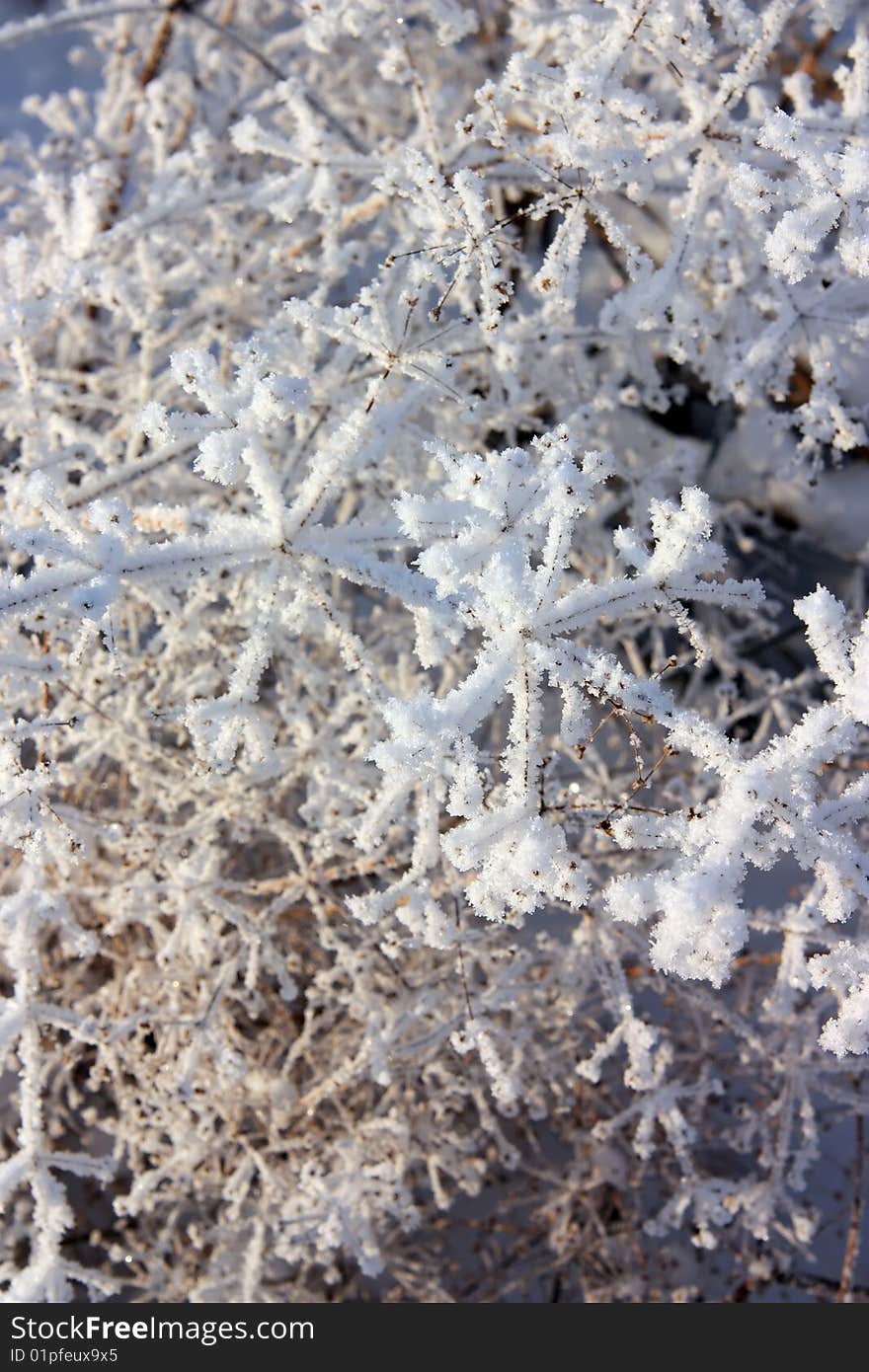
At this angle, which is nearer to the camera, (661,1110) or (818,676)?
(661,1110)

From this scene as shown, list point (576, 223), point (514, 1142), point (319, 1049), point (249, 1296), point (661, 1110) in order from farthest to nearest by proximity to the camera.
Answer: point (514, 1142) → point (319, 1049) → point (249, 1296) → point (661, 1110) → point (576, 223)

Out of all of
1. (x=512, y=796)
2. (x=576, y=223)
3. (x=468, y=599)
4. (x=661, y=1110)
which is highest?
(x=576, y=223)

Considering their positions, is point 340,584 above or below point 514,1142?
above

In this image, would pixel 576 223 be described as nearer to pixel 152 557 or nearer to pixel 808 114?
pixel 808 114

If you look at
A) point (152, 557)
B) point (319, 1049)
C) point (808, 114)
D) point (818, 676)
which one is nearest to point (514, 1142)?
point (319, 1049)

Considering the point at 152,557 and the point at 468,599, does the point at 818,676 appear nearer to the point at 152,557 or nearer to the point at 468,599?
the point at 468,599

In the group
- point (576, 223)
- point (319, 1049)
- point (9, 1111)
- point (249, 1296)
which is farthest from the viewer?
point (9, 1111)
